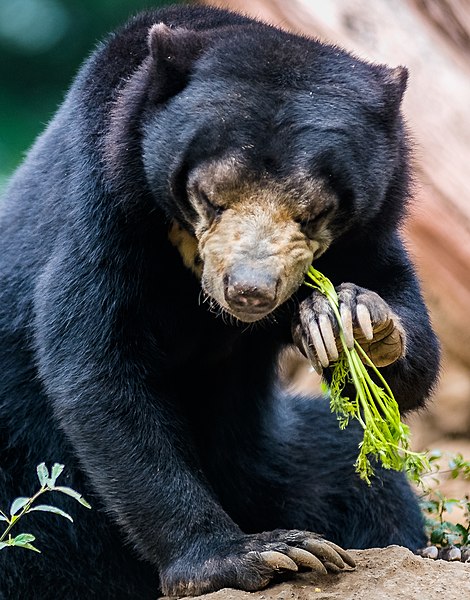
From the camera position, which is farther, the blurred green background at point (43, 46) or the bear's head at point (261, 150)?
the blurred green background at point (43, 46)

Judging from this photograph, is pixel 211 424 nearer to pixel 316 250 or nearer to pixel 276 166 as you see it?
pixel 316 250

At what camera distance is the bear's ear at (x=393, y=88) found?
480 centimetres

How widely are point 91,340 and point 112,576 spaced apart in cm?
125

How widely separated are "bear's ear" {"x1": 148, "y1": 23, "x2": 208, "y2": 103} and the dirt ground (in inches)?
79.9

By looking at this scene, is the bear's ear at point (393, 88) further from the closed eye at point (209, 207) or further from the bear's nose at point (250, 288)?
the bear's nose at point (250, 288)

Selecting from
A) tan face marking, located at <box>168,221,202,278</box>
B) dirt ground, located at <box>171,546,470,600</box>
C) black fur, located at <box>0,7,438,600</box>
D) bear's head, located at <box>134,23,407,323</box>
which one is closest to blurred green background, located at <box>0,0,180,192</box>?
black fur, located at <box>0,7,438,600</box>

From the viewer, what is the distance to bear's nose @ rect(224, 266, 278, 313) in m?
4.01

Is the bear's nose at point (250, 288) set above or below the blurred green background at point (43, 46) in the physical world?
above

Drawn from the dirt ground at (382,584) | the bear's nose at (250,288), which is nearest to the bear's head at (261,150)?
the bear's nose at (250,288)

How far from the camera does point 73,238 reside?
193 inches

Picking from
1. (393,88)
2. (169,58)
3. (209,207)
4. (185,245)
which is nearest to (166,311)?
(185,245)

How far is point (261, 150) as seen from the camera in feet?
13.9

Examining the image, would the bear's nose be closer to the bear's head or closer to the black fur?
the bear's head

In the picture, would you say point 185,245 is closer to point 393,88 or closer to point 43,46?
point 393,88
